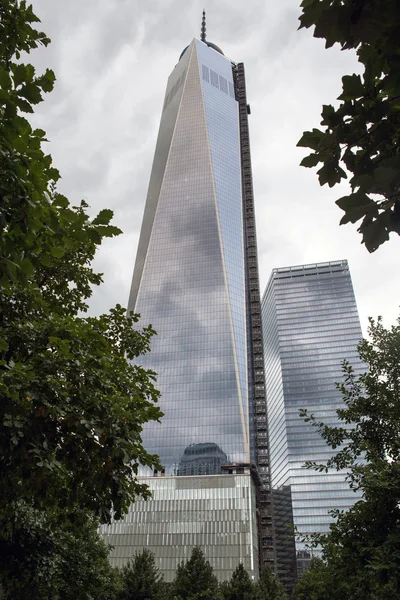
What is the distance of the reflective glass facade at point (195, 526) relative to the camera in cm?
8300

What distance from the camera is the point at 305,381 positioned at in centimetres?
17188

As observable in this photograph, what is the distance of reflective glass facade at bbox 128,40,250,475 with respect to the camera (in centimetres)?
10481

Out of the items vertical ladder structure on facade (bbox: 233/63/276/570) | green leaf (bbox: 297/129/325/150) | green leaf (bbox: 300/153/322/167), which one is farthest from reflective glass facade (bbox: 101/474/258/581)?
green leaf (bbox: 297/129/325/150)

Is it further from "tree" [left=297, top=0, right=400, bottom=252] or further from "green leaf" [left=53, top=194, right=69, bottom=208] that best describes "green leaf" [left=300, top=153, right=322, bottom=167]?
"green leaf" [left=53, top=194, right=69, bottom=208]

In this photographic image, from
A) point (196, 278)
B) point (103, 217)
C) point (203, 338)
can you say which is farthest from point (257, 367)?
point (103, 217)

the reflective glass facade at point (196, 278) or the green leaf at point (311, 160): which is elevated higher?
the reflective glass facade at point (196, 278)

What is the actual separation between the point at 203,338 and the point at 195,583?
76.4 meters

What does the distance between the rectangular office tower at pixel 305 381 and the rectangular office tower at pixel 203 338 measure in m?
39.9

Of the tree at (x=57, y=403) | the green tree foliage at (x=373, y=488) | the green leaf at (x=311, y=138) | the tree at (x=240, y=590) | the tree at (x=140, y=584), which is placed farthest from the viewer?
the tree at (x=240, y=590)

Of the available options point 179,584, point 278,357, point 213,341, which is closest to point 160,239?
point 213,341

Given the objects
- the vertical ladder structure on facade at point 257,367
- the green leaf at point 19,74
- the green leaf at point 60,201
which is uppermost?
the vertical ladder structure on facade at point 257,367

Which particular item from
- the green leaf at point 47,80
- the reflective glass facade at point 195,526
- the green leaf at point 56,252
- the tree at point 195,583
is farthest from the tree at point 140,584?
→ the reflective glass facade at point 195,526

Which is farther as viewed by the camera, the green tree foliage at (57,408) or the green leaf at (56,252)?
the green tree foliage at (57,408)

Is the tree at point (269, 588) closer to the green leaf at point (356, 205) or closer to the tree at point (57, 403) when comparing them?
the tree at point (57, 403)
